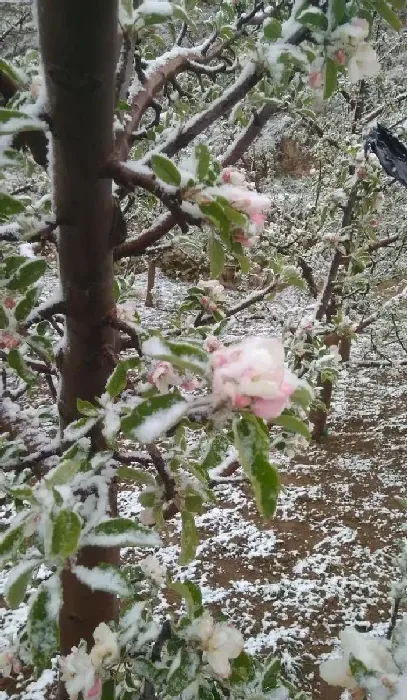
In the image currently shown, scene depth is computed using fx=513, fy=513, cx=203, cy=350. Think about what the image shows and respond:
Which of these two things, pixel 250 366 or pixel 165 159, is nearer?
pixel 250 366

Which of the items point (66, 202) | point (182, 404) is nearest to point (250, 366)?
point (182, 404)

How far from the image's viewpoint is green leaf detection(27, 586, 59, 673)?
2.50 feet

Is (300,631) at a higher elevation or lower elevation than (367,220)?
lower

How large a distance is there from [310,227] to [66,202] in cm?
506

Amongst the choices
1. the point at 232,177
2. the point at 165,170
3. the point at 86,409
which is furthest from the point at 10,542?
the point at 232,177

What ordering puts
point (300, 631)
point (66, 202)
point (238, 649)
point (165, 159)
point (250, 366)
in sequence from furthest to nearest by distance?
1. point (300, 631)
2. point (238, 649)
3. point (66, 202)
4. point (165, 159)
5. point (250, 366)

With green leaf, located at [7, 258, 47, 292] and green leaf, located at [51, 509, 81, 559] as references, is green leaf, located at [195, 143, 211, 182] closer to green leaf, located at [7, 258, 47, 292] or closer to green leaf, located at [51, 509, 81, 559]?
green leaf, located at [7, 258, 47, 292]

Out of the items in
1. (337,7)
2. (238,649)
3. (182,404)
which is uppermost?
(337,7)

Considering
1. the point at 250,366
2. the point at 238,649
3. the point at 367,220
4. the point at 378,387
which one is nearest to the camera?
the point at 250,366

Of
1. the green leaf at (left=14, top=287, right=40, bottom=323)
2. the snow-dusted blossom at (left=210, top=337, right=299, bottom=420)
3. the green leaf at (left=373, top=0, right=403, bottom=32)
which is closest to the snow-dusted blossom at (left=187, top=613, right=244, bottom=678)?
the snow-dusted blossom at (left=210, top=337, right=299, bottom=420)

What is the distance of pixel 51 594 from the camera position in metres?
0.79

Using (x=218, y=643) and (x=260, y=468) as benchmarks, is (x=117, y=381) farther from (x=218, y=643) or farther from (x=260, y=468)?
(x=218, y=643)

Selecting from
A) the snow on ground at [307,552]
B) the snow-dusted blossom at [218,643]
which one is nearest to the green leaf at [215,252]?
the snow-dusted blossom at [218,643]

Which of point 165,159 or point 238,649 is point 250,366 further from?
point 238,649
